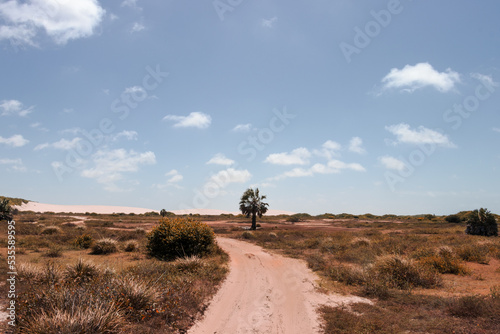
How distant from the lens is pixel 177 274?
1117cm

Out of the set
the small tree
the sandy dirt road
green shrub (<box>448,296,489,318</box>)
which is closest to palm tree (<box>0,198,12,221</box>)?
the sandy dirt road

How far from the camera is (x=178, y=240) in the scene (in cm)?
1744

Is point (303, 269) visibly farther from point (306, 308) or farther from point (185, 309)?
point (185, 309)

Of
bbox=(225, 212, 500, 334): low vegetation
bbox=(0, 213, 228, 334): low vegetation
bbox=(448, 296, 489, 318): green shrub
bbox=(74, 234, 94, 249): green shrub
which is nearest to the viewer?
bbox=(0, 213, 228, 334): low vegetation

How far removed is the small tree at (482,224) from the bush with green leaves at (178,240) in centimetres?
3164

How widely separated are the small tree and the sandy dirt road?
92.3ft

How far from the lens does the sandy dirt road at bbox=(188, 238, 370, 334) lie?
7297 mm

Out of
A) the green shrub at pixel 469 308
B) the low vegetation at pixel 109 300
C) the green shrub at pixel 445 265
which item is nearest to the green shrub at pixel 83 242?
the low vegetation at pixel 109 300

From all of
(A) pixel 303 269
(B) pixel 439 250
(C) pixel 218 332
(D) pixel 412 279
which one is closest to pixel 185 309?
(C) pixel 218 332

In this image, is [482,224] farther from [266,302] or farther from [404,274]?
[266,302]

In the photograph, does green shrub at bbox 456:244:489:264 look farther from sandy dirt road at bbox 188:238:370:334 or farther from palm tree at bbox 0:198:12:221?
palm tree at bbox 0:198:12:221

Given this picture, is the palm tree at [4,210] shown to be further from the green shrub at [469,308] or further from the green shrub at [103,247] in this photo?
the green shrub at [469,308]

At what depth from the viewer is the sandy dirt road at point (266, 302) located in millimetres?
7297

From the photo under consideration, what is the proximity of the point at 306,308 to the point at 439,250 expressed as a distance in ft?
45.4
